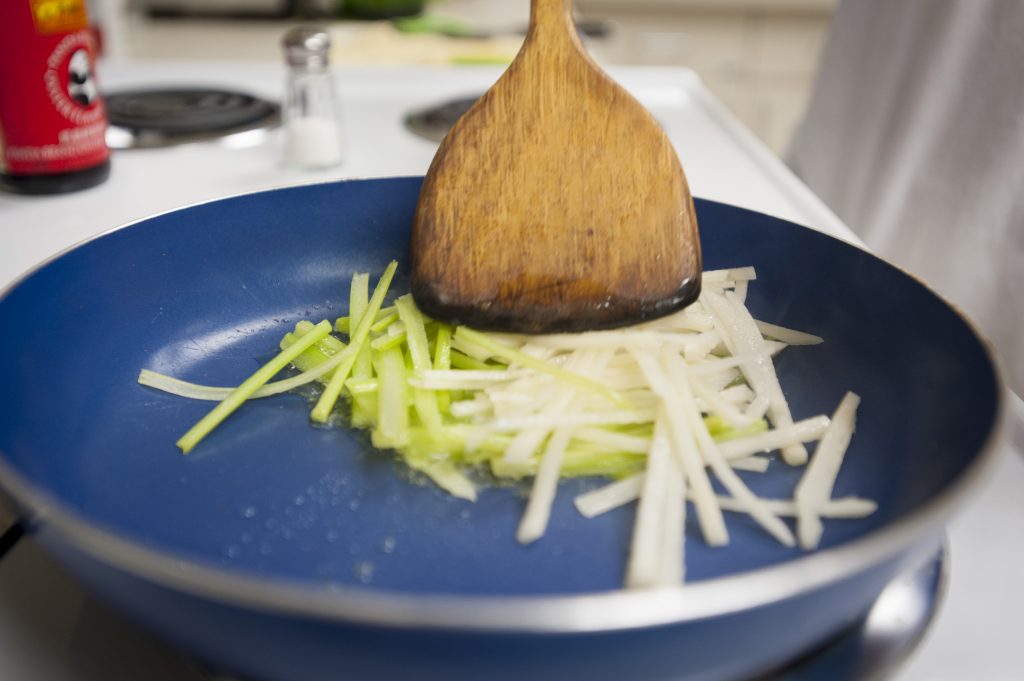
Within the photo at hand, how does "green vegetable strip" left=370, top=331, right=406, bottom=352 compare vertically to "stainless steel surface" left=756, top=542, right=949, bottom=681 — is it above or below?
below

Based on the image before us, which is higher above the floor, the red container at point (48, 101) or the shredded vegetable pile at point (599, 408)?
the red container at point (48, 101)

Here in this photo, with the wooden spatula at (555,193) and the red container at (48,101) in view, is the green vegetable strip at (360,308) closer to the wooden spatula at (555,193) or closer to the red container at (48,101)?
the wooden spatula at (555,193)

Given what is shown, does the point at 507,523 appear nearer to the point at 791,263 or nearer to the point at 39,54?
the point at 791,263

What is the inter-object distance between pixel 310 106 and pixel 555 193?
2.36 feet

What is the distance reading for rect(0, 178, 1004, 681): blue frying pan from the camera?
379mm

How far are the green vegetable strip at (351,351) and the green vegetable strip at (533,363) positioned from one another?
10cm

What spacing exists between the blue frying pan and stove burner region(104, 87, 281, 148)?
1.89 ft

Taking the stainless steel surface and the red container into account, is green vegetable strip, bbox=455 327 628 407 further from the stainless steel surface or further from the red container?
the red container

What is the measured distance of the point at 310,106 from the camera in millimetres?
1375

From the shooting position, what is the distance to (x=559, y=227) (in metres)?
0.80

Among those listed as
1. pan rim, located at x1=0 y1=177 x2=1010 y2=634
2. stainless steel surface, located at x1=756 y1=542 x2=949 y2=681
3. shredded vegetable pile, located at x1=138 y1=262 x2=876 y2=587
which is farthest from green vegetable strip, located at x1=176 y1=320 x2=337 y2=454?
stainless steel surface, located at x1=756 y1=542 x2=949 y2=681

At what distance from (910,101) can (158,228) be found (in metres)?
1.07

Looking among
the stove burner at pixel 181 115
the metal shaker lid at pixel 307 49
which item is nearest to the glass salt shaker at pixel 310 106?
the metal shaker lid at pixel 307 49

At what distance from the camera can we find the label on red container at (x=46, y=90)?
41.8 inches
